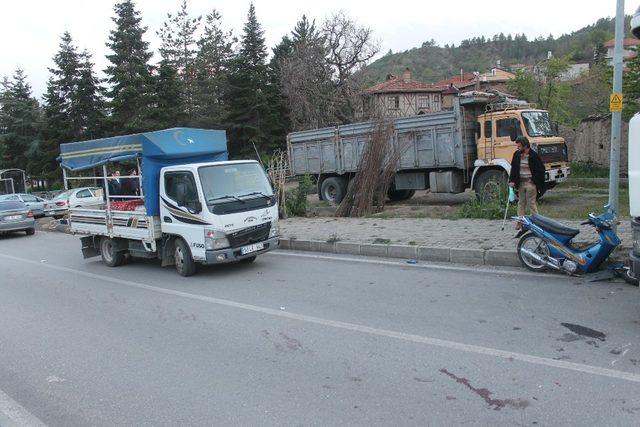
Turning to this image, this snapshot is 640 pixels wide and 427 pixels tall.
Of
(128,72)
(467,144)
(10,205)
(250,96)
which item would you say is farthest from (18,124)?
(467,144)

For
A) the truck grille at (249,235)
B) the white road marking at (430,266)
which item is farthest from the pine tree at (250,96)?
the truck grille at (249,235)

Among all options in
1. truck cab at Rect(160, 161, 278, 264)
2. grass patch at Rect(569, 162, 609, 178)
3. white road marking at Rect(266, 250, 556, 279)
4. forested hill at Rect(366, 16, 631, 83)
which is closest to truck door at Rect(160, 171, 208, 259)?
truck cab at Rect(160, 161, 278, 264)

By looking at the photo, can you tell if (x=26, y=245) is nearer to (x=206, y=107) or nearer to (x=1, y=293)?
(x=1, y=293)

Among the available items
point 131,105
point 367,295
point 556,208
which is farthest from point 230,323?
point 131,105

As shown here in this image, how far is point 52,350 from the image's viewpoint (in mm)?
5609

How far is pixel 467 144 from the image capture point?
15320 mm

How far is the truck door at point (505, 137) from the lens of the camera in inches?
562

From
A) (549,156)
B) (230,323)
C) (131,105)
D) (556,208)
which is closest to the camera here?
(230,323)

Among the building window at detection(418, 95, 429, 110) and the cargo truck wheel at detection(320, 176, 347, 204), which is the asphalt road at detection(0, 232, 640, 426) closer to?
the cargo truck wheel at detection(320, 176, 347, 204)

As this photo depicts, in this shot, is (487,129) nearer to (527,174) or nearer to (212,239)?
(527,174)

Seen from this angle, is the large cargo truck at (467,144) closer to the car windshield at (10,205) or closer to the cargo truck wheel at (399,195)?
the cargo truck wheel at (399,195)

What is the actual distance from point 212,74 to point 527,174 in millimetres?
41815

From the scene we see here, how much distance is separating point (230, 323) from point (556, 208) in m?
9.47

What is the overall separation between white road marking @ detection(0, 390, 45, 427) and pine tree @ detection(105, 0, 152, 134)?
35.5 m
